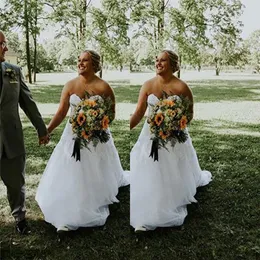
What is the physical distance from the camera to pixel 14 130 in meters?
3.89

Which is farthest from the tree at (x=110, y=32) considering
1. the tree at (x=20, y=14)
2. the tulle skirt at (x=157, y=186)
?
the tree at (x=20, y=14)

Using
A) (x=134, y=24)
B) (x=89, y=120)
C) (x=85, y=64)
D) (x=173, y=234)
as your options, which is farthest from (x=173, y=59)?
(x=134, y=24)

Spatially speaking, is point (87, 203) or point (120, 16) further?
point (120, 16)

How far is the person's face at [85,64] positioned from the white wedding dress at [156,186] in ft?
2.48

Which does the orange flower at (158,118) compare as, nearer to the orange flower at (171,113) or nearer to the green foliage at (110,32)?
the orange flower at (171,113)

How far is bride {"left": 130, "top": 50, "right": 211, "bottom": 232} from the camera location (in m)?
4.12

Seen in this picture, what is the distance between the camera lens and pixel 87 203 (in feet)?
13.9

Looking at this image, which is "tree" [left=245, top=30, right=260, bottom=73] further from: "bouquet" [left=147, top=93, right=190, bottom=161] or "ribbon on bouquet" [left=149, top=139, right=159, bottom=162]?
"ribbon on bouquet" [left=149, top=139, right=159, bottom=162]

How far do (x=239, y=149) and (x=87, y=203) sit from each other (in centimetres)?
463

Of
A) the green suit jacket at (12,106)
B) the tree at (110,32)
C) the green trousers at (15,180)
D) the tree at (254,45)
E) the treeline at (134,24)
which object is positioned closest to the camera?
the green suit jacket at (12,106)

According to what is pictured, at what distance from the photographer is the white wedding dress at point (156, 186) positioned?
4199mm

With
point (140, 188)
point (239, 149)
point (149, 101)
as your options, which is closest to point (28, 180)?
point (140, 188)

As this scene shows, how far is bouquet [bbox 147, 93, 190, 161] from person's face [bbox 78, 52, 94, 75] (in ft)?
2.81

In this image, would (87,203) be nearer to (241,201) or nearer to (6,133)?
(6,133)
